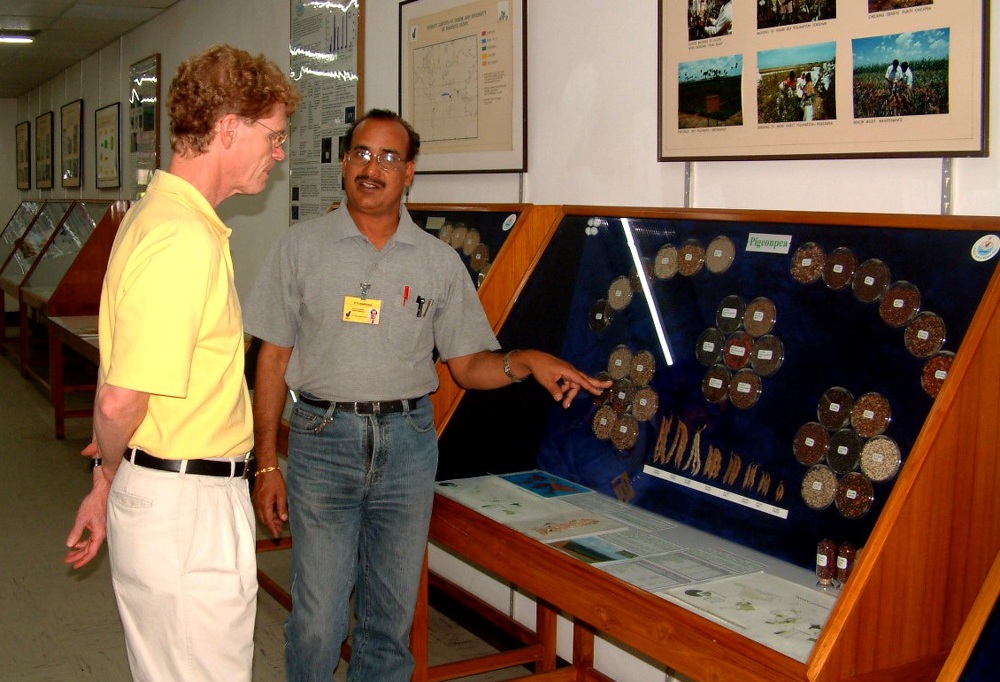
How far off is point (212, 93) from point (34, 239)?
830cm

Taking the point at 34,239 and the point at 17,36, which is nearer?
the point at 17,36

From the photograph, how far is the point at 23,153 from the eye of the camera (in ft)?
45.9

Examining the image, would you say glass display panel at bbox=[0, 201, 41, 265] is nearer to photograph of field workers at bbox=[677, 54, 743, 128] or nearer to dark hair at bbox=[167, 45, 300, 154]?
photograph of field workers at bbox=[677, 54, 743, 128]

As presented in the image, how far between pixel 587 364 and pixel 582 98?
0.86m

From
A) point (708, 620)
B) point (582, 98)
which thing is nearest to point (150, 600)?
point (708, 620)

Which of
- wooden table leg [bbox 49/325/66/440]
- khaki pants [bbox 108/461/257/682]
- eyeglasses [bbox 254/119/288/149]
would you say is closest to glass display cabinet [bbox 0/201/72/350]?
wooden table leg [bbox 49/325/66/440]

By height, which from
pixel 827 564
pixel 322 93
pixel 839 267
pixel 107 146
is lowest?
pixel 827 564

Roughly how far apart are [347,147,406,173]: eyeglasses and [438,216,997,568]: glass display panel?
0.51 meters

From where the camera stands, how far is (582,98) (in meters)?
2.98

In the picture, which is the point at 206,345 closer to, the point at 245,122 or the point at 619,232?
the point at 245,122

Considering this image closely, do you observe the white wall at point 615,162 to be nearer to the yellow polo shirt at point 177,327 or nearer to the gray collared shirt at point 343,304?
the gray collared shirt at point 343,304

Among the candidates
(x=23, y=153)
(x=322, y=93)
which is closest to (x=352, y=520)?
(x=322, y=93)

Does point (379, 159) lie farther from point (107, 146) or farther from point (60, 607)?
point (107, 146)

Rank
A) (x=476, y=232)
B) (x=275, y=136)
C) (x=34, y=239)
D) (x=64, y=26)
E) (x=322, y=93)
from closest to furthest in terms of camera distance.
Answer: (x=275, y=136) → (x=476, y=232) → (x=322, y=93) → (x=64, y=26) → (x=34, y=239)
